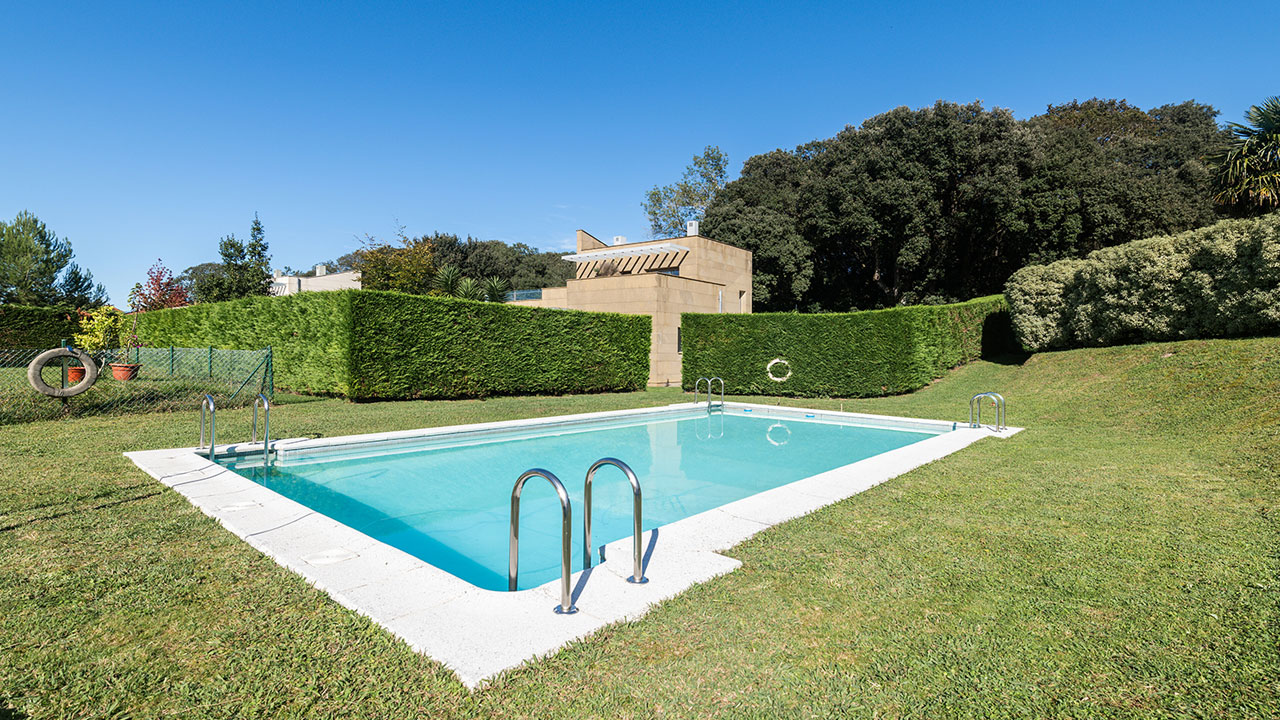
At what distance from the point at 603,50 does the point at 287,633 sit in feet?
77.7

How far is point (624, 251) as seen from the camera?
28.8 meters

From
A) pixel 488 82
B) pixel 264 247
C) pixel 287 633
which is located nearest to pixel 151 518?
pixel 287 633

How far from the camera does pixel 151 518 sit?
4973 mm

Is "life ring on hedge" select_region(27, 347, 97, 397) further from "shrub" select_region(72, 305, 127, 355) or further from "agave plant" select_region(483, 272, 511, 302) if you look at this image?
"agave plant" select_region(483, 272, 511, 302)

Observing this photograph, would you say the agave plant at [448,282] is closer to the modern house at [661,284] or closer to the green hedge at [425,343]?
the modern house at [661,284]

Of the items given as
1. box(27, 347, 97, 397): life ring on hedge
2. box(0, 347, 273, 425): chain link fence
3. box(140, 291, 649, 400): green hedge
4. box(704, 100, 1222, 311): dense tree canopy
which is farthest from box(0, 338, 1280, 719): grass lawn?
box(704, 100, 1222, 311): dense tree canopy

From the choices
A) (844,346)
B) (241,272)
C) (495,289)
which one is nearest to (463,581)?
(844,346)

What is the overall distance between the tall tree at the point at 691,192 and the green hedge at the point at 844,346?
97.6 ft

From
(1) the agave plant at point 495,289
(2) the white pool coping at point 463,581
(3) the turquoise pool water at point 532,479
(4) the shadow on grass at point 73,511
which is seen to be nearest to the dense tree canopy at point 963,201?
(1) the agave plant at point 495,289

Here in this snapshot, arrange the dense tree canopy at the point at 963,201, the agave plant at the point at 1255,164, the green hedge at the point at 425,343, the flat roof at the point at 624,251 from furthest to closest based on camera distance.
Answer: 1. the flat roof at the point at 624,251
2. the dense tree canopy at the point at 963,201
3. the green hedge at the point at 425,343
4. the agave plant at the point at 1255,164

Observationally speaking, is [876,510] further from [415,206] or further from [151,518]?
[415,206]

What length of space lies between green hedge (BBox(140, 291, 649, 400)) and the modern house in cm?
108

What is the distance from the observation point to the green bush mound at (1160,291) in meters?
12.2

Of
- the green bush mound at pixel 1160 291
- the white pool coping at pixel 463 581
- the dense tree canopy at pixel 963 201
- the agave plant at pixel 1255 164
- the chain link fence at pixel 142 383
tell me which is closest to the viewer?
the white pool coping at pixel 463 581
